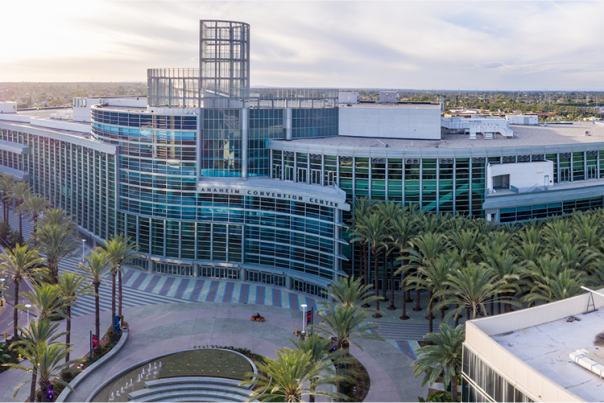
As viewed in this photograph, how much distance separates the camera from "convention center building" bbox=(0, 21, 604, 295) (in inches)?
2773

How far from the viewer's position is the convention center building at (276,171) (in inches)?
2773

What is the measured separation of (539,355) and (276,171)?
52079 millimetres

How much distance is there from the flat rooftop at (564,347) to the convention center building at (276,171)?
114 feet

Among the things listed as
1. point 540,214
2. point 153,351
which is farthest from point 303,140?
point 153,351

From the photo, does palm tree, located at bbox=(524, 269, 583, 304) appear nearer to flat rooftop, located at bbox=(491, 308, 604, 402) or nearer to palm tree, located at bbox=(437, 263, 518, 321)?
→ palm tree, located at bbox=(437, 263, 518, 321)

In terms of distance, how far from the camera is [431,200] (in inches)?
2768

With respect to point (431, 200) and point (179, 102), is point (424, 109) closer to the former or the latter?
point (431, 200)

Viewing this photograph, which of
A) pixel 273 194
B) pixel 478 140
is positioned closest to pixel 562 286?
pixel 273 194

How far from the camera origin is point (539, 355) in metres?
30.9

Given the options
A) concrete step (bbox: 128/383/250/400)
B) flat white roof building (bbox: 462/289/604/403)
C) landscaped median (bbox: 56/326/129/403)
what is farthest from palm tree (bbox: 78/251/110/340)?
flat white roof building (bbox: 462/289/604/403)

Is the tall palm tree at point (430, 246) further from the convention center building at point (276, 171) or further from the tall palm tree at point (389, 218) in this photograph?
the convention center building at point (276, 171)

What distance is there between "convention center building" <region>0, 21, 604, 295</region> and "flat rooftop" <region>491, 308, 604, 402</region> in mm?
34777

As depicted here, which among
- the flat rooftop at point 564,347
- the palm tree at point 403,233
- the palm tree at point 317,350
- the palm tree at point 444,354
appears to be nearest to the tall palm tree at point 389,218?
the palm tree at point 403,233

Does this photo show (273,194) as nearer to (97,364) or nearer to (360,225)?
(360,225)
